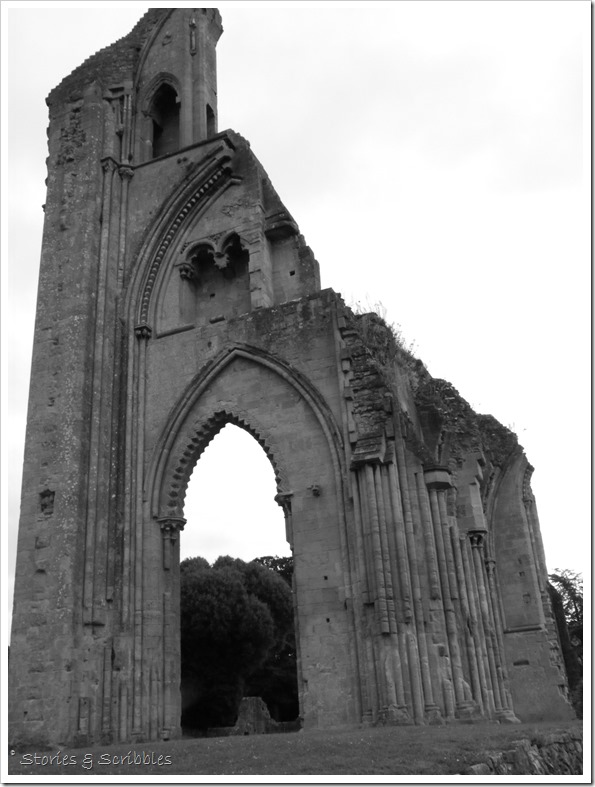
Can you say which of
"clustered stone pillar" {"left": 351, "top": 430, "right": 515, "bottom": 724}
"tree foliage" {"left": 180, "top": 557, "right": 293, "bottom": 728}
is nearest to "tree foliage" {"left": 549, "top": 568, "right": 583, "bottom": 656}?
"tree foliage" {"left": 180, "top": 557, "right": 293, "bottom": 728}

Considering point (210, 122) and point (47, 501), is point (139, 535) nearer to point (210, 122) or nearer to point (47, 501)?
point (47, 501)

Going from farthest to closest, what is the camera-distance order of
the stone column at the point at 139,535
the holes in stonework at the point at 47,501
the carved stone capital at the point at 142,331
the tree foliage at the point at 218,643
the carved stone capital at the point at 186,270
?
1. the tree foliage at the point at 218,643
2. the carved stone capital at the point at 186,270
3. the carved stone capital at the point at 142,331
4. the holes in stonework at the point at 47,501
5. the stone column at the point at 139,535

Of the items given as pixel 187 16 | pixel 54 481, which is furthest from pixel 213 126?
pixel 54 481

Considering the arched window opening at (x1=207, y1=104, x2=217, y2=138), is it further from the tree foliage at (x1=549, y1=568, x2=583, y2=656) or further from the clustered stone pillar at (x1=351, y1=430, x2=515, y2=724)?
the tree foliage at (x1=549, y1=568, x2=583, y2=656)

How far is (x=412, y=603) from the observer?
11.3 metres

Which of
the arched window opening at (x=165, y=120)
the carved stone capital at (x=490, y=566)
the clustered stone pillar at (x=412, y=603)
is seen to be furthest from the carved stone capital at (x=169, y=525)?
the arched window opening at (x=165, y=120)

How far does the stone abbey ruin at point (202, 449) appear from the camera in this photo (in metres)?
11.6

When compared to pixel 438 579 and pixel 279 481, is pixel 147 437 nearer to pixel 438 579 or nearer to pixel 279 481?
pixel 279 481

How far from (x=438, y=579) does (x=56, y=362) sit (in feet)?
25.1

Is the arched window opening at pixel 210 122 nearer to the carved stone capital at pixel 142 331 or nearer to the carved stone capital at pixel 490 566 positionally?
the carved stone capital at pixel 142 331

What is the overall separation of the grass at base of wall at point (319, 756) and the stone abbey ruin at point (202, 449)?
7.06 ft

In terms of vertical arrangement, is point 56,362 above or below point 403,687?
above

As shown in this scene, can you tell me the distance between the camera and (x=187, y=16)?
17.4 m

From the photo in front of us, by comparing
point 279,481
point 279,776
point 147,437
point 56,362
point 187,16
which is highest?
point 187,16
